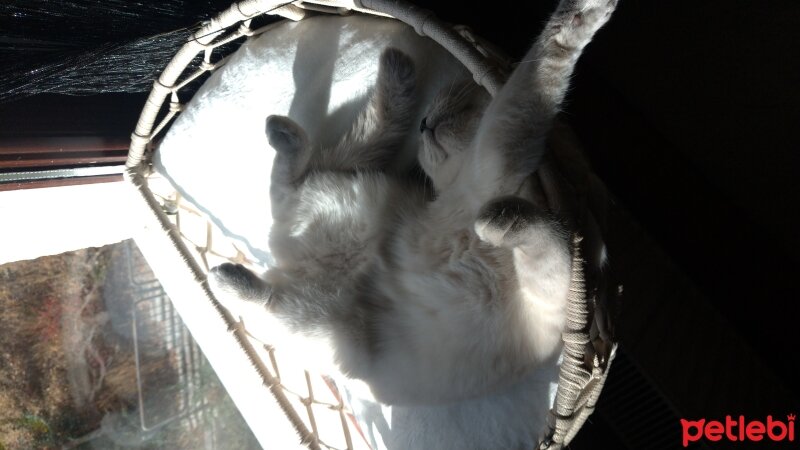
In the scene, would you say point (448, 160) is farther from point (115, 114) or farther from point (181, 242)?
point (115, 114)

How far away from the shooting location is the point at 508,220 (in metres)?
0.57

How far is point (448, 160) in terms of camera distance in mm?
829

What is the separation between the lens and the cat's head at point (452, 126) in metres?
0.81

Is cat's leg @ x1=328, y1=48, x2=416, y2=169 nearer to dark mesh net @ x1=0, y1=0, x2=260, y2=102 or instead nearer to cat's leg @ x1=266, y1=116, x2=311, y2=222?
cat's leg @ x1=266, y1=116, x2=311, y2=222

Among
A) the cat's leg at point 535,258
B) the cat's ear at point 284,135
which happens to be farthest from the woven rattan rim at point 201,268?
the cat's ear at point 284,135

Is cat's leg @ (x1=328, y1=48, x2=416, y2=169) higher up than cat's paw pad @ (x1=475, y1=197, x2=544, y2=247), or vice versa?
cat's leg @ (x1=328, y1=48, x2=416, y2=169)

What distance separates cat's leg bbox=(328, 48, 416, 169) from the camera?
0.89m

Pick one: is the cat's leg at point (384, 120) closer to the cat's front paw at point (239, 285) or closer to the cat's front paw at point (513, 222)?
the cat's front paw at point (239, 285)

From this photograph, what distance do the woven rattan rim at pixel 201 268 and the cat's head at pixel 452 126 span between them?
66 millimetres

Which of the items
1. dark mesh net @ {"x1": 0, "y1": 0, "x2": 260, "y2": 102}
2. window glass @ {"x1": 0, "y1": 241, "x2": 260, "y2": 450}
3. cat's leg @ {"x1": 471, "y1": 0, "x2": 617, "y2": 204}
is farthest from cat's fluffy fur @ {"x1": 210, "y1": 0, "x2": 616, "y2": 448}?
window glass @ {"x1": 0, "y1": 241, "x2": 260, "y2": 450}

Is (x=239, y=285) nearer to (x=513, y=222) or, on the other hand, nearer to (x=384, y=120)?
(x=384, y=120)

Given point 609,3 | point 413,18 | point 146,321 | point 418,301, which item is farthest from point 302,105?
point 146,321

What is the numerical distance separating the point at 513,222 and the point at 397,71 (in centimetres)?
42

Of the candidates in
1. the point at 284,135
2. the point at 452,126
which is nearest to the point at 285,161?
the point at 284,135
